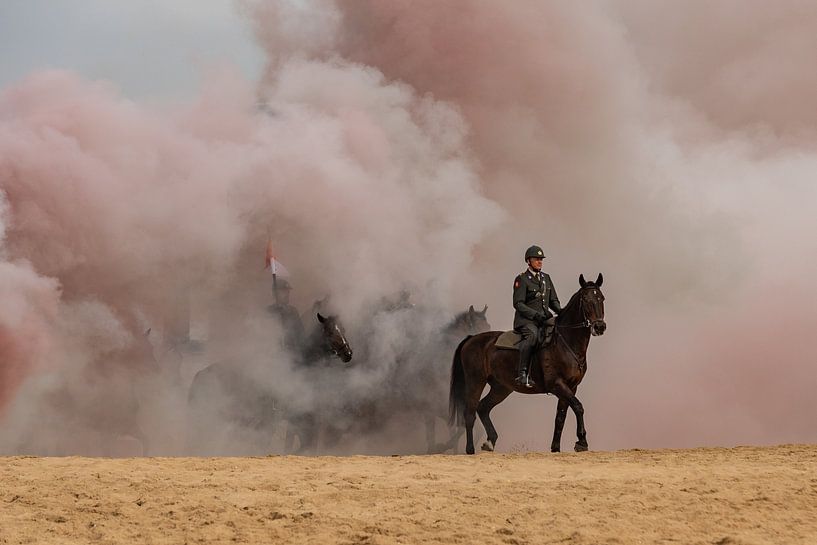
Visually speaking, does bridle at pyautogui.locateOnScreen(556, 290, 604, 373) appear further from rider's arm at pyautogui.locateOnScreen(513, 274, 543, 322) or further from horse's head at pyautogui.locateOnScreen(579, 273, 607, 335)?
rider's arm at pyautogui.locateOnScreen(513, 274, 543, 322)

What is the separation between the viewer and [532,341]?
2103 cm

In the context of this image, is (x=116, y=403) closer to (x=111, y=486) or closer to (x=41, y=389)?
(x=41, y=389)

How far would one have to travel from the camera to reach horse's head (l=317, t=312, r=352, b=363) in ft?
79.4

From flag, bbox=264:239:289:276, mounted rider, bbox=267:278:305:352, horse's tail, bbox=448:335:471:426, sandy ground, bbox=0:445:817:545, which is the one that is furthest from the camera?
flag, bbox=264:239:289:276

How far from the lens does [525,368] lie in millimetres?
21047

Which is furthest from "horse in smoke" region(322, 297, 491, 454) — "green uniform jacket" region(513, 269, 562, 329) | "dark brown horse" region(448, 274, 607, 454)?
"green uniform jacket" region(513, 269, 562, 329)

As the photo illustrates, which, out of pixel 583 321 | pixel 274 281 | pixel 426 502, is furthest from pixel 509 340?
pixel 274 281

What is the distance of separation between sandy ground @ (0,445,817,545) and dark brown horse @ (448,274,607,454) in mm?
2697

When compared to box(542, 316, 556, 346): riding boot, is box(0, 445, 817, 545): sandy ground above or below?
below

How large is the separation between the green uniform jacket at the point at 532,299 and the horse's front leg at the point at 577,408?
49.7 inches

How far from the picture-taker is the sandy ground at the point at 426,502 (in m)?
12.9

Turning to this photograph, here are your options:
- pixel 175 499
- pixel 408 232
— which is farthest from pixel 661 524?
pixel 408 232

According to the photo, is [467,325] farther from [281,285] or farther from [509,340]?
[281,285]

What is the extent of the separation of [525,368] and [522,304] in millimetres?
1129
